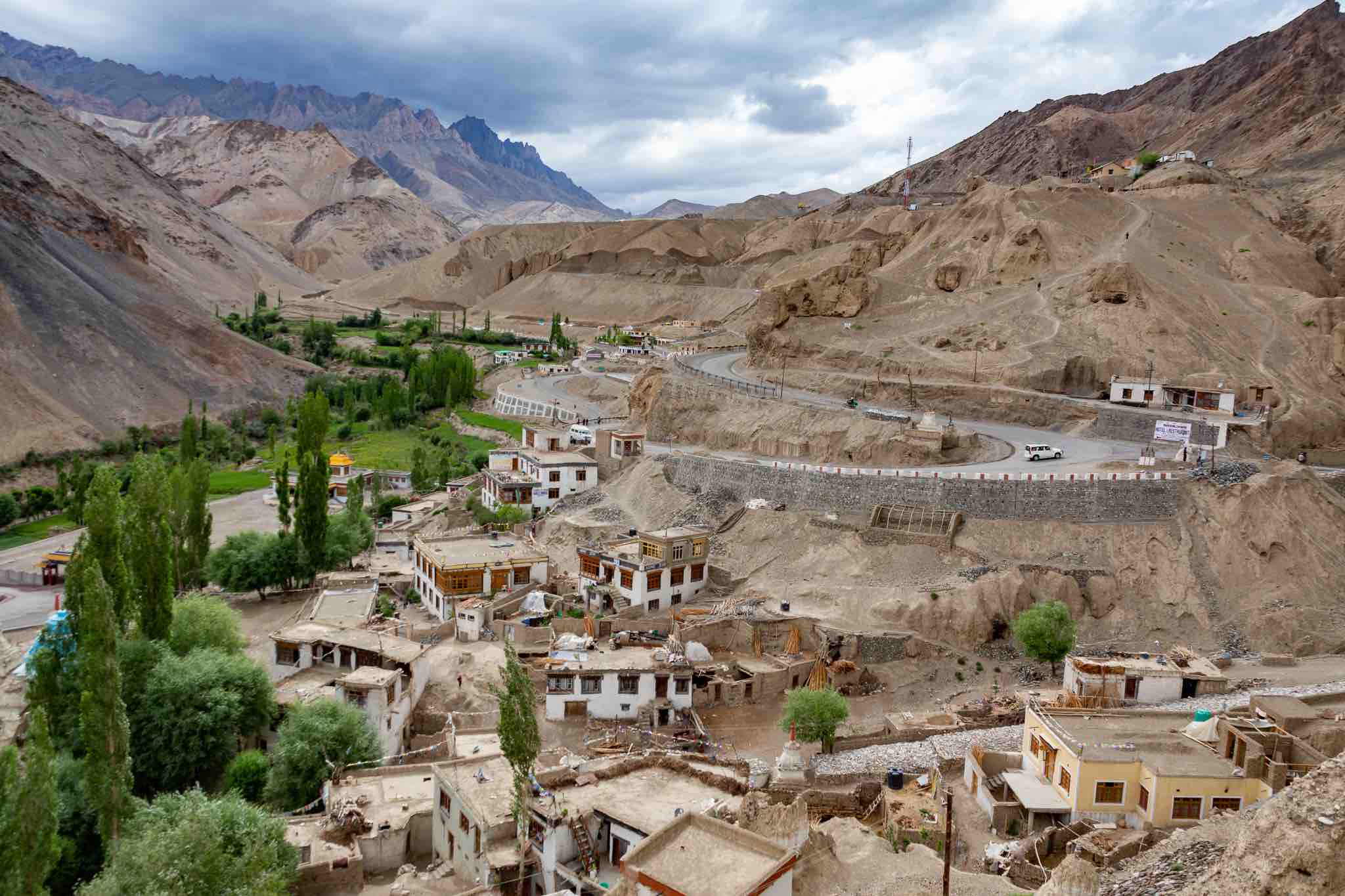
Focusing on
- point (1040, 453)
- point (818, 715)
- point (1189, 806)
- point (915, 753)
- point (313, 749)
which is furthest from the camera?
point (1040, 453)

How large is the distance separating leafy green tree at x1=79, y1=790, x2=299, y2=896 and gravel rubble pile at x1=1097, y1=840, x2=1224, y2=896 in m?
13.3

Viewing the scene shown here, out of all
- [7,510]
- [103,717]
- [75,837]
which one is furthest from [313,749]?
[7,510]

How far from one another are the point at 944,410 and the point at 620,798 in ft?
127

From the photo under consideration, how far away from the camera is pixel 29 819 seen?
17344mm

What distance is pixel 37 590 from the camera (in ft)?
150

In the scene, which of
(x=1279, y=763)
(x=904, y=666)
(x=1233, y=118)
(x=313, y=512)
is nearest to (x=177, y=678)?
(x=313, y=512)

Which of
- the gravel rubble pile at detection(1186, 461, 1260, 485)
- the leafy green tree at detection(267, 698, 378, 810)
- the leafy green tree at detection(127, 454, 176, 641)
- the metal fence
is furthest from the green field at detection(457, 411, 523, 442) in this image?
the leafy green tree at detection(267, 698, 378, 810)

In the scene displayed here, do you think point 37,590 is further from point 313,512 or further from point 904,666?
point 904,666

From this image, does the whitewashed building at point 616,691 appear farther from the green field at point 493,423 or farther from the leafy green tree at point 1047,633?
the green field at point 493,423

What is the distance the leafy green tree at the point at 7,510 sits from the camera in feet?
185

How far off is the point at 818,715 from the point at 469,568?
16742 mm

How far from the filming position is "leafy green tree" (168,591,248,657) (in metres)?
→ 29.2

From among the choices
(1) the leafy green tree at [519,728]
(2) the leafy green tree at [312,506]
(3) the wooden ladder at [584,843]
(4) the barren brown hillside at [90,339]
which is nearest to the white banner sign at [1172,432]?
(2) the leafy green tree at [312,506]

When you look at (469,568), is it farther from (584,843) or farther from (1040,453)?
(1040,453)
